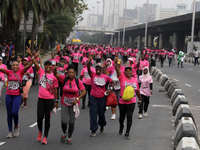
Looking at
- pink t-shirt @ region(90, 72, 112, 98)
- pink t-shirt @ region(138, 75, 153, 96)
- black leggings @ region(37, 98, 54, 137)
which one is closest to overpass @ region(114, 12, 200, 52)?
pink t-shirt @ region(138, 75, 153, 96)

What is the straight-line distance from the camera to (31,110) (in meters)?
11.7

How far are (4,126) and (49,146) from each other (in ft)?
7.33

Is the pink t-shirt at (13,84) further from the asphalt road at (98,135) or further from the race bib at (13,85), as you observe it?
the asphalt road at (98,135)

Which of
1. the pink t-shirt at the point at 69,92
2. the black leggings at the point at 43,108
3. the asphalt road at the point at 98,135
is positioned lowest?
the asphalt road at the point at 98,135

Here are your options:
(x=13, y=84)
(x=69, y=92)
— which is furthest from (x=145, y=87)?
(x=13, y=84)

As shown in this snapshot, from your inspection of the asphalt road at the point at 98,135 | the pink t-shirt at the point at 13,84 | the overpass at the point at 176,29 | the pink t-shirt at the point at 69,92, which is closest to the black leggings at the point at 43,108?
the pink t-shirt at the point at 69,92

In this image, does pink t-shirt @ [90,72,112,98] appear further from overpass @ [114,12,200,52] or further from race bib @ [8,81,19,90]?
overpass @ [114,12,200,52]

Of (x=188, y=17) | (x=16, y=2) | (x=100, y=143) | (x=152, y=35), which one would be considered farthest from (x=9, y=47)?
(x=152, y=35)

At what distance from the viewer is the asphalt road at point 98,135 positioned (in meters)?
7.61

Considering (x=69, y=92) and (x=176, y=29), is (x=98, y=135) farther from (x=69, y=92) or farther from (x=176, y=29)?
(x=176, y=29)

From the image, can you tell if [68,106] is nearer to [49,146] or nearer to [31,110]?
[49,146]

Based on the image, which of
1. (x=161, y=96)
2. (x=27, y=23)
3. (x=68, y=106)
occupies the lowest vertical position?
(x=161, y=96)

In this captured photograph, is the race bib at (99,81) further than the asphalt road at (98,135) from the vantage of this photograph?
Yes

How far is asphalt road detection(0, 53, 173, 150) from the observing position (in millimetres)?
7609
